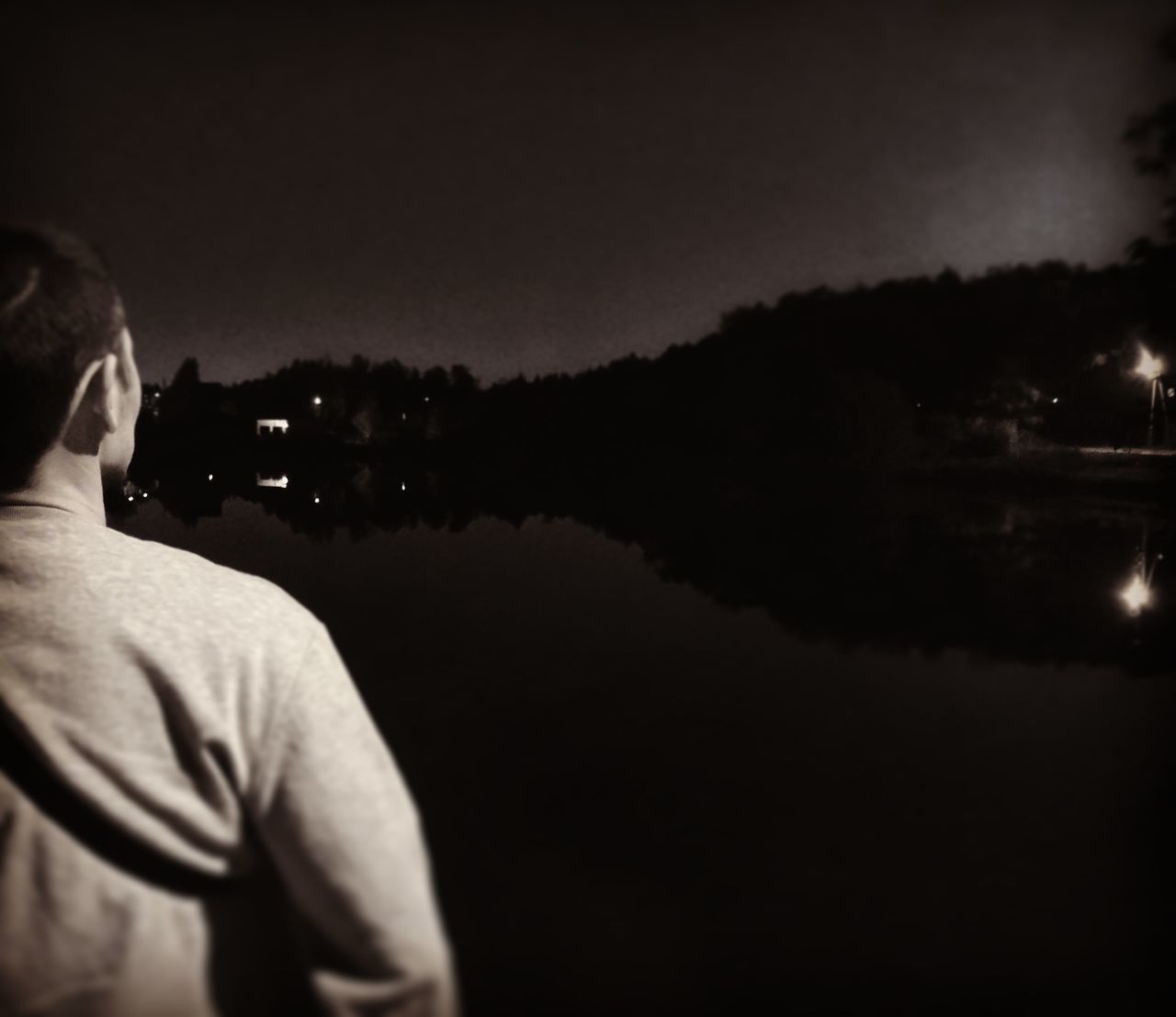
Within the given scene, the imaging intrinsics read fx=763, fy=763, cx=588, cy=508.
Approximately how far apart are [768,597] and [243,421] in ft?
4.99

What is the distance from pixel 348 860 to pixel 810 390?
1.62 m

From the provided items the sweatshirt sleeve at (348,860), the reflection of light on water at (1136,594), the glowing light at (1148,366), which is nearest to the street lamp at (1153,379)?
the glowing light at (1148,366)

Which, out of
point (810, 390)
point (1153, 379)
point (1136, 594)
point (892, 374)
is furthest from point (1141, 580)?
point (810, 390)

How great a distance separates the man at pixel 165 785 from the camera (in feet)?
1.98

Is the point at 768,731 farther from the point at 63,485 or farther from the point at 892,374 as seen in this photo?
the point at 63,485

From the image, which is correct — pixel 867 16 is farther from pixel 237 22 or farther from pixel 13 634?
pixel 13 634

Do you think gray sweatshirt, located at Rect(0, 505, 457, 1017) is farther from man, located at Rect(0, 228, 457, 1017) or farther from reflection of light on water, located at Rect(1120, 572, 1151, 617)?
reflection of light on water, located at Rect(1120, 572, 1151, 617)

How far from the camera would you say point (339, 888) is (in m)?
0.59

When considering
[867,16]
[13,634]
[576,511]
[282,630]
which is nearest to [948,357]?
[867,16]

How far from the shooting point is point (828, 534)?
6.52 feet

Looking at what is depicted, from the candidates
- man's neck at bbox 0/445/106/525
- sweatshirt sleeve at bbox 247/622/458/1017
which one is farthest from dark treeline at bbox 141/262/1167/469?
sweatshirt sleeve at bbox 247/622/458/1017

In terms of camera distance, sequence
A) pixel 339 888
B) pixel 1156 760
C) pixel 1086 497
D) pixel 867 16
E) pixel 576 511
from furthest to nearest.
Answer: pixel 576 511, pixel 1086 497, pixel 867 16, pixel 1156 760, pixel 339 888

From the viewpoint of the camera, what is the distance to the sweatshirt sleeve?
23.1 inches

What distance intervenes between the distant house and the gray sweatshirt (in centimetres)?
113
